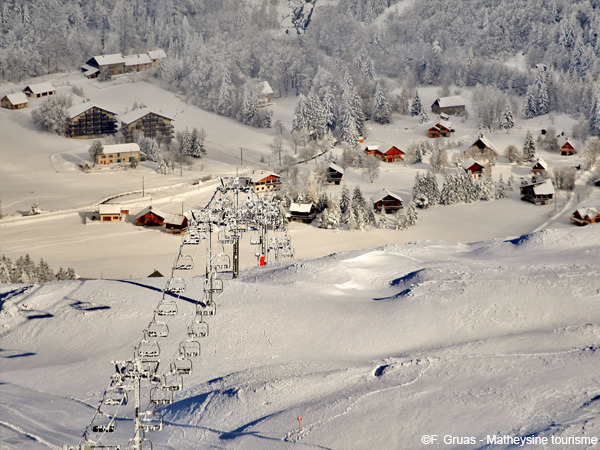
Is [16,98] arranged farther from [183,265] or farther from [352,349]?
[352,349]

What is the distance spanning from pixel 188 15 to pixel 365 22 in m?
26.8

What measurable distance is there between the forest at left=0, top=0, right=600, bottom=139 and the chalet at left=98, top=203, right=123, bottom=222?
31.9 metres

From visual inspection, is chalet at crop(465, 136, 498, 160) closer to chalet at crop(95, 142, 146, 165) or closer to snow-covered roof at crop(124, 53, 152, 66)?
chalet at crop(95, 142, 146, 165)

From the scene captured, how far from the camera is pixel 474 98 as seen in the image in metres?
102

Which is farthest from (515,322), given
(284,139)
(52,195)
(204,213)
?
(284,139)

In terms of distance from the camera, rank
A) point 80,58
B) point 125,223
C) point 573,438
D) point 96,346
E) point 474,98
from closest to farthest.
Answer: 1. point 573,438
2. point 96,346
3. point 125,223
4. point 474,98
5. point 80,58

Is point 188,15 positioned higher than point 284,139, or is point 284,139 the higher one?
point 188,15

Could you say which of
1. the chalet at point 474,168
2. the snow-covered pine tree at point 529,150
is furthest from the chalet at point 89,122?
the snow-covered pine tree at point 529,150

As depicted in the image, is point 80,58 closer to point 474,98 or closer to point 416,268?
point 474,98

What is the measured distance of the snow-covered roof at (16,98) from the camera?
98125 mm

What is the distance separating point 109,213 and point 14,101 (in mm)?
37246

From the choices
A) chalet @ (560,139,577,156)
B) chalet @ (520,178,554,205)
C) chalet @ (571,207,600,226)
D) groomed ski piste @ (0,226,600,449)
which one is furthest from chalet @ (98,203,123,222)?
chalet @ (560,139,577,156)

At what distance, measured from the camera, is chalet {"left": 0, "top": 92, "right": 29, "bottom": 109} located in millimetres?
98188

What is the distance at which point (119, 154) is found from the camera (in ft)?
271
